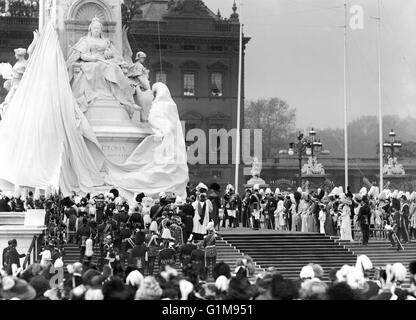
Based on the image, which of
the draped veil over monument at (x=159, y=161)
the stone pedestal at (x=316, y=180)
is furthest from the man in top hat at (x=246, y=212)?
the stone pedestal at (x=316, y=180)

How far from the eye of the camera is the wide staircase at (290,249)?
31.8 meters

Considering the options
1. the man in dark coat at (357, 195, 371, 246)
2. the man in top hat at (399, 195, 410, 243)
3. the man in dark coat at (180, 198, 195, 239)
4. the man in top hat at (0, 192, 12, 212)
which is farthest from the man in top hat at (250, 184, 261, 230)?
the man in top hat at (0, 192, 12, 212)

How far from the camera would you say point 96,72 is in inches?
1687

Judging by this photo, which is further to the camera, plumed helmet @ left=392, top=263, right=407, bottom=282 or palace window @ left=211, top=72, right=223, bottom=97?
palace window @ left=211, top=72, right=223, bottom=97

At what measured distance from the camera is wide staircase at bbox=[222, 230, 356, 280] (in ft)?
104

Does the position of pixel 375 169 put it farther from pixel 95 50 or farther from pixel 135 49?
pixel 95 50

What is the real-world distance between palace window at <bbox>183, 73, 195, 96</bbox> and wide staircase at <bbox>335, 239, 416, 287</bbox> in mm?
49821

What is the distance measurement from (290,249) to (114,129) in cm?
1127

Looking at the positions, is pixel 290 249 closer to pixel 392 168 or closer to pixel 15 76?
pixel 15 76

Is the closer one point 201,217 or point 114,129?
point 201,217

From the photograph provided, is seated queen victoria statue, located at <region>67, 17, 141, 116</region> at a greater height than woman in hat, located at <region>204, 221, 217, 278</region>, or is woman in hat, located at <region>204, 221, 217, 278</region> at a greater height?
seated queen victoria statue, located at <region>67, 17, 141, 116</region>

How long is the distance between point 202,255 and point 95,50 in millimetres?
17825

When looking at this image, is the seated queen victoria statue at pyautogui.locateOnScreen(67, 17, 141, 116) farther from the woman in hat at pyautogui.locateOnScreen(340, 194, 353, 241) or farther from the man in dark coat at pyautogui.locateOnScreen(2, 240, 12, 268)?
the man in dark coat at pyautogui.locateOnScreen(2, 240, 12, 268)

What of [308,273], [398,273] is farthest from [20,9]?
[398,273]
